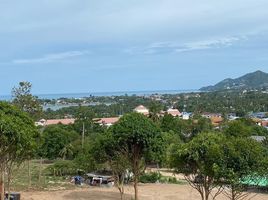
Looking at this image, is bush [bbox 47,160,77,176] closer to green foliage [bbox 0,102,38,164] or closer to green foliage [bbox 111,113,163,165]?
green foliage [bbox 111,113,163,165]

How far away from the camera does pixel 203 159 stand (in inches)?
566

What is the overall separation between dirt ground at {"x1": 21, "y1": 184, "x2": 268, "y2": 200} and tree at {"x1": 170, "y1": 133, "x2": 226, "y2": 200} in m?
11.7

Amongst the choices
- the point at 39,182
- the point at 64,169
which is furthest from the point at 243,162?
the point at 64,169

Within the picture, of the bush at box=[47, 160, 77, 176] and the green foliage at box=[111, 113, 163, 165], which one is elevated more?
the green foliage at box=[111, 113, 163, 165]

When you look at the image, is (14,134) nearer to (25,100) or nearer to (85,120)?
(25,100)

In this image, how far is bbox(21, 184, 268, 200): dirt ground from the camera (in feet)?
87.5

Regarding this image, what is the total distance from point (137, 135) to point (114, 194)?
9.96 m

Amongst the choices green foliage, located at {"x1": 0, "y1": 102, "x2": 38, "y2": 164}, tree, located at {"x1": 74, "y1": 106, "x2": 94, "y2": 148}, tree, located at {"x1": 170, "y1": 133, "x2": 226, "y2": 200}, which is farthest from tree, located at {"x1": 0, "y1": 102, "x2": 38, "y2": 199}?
tree, located at {"x1": 74, "y1": 106, "x2": 94, "y2": 148}

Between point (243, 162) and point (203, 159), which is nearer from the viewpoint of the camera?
point (243, 162)

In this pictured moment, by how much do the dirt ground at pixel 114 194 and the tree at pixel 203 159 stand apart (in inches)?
460

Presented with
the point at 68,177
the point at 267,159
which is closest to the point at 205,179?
the point at 267,159

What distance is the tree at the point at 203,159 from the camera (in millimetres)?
13602

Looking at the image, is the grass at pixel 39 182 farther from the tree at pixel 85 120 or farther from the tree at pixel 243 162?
the tree at pixel 85 120

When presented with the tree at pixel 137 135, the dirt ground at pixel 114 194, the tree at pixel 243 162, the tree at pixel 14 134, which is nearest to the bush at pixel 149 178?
the dirt ground at pixel 114 194
